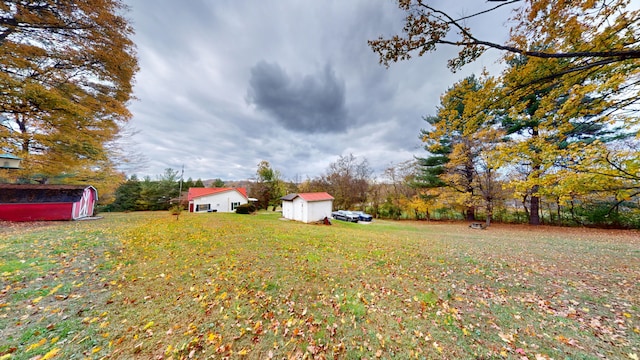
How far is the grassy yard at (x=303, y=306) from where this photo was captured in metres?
2.41

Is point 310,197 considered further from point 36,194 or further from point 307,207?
point 36,194

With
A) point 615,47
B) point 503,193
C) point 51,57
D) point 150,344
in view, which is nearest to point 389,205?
point 503,193

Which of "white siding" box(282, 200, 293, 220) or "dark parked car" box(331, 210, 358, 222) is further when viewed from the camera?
"white siding" box(282, 200, 293, 220)

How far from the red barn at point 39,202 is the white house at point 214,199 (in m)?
12.6

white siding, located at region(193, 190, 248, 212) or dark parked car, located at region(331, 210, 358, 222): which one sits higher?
white siding, located at region(193, 190, 248, 212)

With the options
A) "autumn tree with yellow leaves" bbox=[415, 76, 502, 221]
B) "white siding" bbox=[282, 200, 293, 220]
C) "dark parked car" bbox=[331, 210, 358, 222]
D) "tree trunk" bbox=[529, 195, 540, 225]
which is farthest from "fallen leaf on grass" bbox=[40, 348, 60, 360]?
"tree trunk" bbox=[529, 195, 540, 225]

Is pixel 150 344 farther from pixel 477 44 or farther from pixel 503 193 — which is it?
pixel 503 193

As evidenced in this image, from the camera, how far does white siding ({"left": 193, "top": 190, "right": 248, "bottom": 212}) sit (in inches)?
1023

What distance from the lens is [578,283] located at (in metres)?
4.12

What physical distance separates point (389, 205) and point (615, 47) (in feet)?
75.7

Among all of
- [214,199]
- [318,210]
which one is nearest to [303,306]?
[318,210]

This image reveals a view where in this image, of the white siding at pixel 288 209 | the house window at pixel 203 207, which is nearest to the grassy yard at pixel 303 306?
the white siding at pixel 288 209

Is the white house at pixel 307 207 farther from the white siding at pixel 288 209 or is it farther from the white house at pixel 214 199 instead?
the white house at pixel 214 199

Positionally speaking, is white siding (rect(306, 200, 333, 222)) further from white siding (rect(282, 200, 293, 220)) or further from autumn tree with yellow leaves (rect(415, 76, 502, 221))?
autumn tree with yellow leaves (rect(415, 76, 502, 221))
